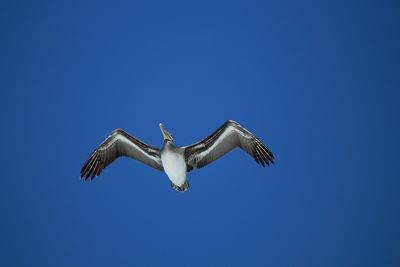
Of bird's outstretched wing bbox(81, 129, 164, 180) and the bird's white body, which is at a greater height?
bird's outstretched wing bbox(81, 129, 164, 180)

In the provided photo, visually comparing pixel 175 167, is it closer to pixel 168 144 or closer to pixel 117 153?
pixel 168 144

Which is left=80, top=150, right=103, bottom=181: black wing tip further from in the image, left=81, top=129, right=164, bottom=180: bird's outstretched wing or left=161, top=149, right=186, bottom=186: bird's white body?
left=161, top=149, right=186, bottom=186: bird's white body

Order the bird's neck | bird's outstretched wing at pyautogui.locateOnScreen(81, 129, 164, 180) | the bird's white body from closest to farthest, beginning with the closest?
the bird's white body → the bird's neck → bird's outstretched wing at pyautogui.locateOnScreen(81, 129, 164, 180)

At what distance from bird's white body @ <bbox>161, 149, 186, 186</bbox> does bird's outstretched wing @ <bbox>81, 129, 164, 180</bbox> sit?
52 centimetres

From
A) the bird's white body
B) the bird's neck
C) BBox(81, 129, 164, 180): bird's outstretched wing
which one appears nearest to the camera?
the bird's white body

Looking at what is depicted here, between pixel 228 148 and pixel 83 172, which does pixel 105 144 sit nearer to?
pixel 83 172

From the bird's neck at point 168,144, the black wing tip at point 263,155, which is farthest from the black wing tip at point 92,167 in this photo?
the black wing tip at point 263,155

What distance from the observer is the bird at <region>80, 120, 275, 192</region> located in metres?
11.9

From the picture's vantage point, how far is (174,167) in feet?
39.0

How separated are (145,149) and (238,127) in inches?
88.0

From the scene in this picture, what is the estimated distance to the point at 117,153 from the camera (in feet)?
41.8

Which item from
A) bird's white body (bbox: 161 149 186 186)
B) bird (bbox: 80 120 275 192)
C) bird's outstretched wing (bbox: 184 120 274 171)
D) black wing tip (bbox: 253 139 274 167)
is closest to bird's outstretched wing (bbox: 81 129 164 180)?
bird (bbox: 80 120 275 192)

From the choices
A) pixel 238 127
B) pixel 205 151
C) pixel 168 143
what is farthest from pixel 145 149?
pixel 238 127

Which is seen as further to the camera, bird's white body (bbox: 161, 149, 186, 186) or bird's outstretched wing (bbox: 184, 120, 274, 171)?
bird's outstretched wing (bbox: 184, 120, 274, 171)
